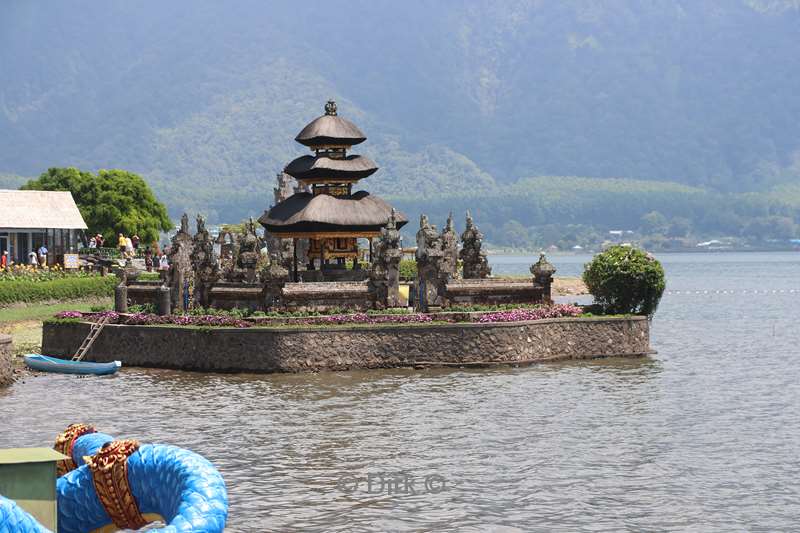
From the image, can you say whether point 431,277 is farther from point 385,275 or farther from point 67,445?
point 67,445

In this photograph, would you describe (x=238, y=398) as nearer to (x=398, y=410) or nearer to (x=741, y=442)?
(x=398, y=410)

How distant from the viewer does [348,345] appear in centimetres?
4316

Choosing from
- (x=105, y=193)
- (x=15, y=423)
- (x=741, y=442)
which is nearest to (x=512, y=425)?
(x=741, y=442)

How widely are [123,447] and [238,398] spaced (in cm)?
2450

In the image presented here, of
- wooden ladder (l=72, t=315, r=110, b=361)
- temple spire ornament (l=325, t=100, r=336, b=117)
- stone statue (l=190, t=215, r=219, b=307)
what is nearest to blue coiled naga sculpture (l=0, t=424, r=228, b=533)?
wooden ladder (l=72, t=315, r=110, b=361)

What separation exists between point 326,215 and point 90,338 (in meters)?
11.1

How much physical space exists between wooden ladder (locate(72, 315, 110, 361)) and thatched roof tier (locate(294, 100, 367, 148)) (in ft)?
40.9

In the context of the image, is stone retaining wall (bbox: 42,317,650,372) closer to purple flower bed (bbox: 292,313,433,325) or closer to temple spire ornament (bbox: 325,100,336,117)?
purple flower bed (bbox: 292,313,433,325)

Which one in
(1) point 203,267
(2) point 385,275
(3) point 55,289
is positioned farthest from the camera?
(3) point 55,289

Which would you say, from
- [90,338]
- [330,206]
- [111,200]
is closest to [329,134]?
[330,206]

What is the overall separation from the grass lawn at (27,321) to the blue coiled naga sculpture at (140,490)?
36.5 meters

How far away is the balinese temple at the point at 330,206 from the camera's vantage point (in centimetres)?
5203

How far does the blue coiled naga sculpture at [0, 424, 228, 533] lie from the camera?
12.8 metres

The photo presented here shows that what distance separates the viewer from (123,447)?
45.0ft
